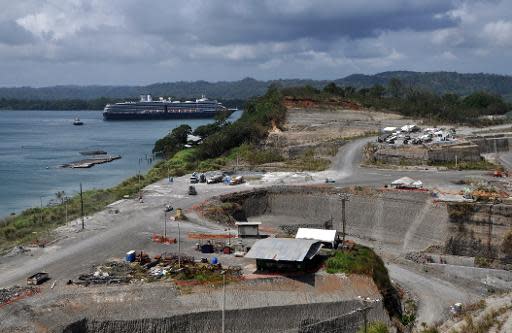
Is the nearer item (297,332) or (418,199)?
(297,332)

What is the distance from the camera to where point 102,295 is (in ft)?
67.0

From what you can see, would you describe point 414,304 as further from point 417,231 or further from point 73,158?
point 73,158

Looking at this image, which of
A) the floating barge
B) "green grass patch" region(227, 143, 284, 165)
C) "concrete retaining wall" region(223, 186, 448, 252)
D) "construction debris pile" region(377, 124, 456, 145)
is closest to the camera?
"concrete retaining wall" region(223, 186, 448, 252)

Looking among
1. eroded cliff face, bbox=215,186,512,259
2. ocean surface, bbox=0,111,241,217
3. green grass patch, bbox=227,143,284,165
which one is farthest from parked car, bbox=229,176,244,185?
ocean surface, bbox=0,111,241,217

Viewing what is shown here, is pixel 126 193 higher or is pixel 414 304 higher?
pixel 126 193

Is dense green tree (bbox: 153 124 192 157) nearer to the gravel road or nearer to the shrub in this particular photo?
the gravel road

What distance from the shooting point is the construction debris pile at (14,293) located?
20.1 meters

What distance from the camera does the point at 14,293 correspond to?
20703 millimetres

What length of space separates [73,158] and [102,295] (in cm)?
5636

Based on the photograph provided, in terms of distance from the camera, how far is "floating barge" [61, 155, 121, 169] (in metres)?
65.2

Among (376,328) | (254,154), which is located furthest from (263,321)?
(254,154)

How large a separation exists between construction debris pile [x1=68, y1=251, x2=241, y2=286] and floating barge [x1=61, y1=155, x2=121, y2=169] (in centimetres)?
4323

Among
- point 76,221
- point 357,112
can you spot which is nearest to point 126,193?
point 76,221

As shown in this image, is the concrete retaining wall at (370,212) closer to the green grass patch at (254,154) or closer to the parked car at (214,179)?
the parked car at (214,179)
